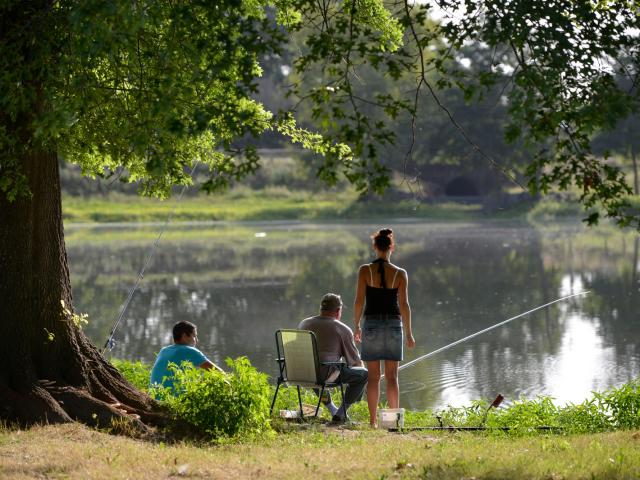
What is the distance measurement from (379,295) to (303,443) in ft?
5.45

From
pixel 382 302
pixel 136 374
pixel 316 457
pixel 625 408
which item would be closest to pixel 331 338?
pixel 382 302

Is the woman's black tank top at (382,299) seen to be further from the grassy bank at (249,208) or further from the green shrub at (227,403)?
the grassy bank at (249,208)

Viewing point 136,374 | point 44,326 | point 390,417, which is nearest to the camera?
point 44,326

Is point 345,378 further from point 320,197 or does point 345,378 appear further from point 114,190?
point 320,197

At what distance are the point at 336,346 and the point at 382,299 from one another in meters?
0.50

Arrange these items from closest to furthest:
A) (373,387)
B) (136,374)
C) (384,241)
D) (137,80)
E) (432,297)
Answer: (137,80)
(384,241)
(373,387)
(136,374)
(432,297)

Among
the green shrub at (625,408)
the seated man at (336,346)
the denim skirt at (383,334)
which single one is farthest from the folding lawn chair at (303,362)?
the green shrub at (625,408)

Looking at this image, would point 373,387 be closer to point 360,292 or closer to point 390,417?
point 390,417

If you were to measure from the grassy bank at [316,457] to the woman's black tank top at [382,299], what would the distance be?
4.20 feet

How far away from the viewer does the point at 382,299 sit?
8680 mm

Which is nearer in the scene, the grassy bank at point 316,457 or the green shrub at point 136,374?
the grassy bank at point 316,457

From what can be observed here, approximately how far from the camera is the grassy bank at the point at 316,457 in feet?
20.0

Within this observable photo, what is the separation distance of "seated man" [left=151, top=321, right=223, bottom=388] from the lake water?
11.0 feet

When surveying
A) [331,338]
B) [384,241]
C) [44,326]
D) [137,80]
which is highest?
[137,80]
